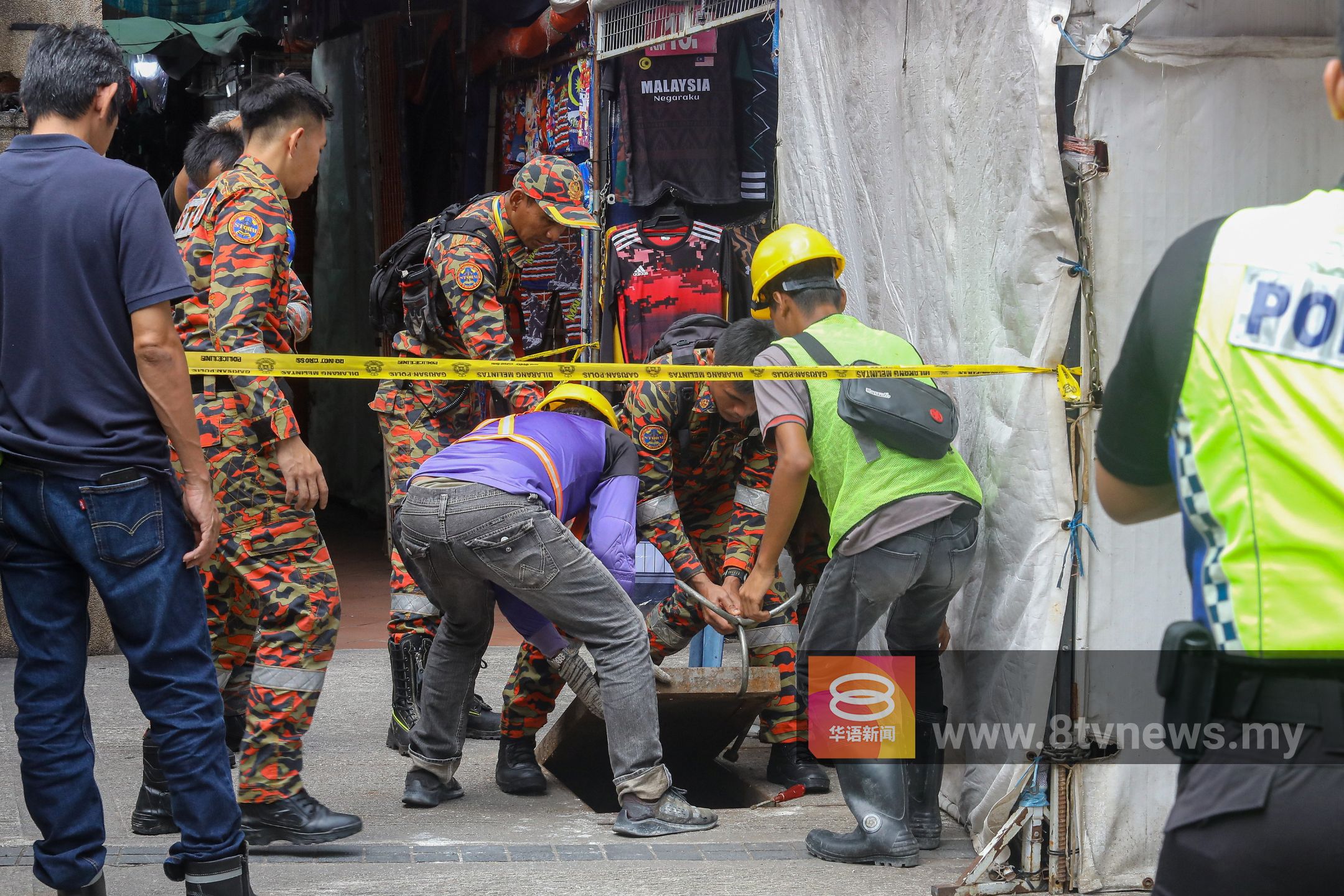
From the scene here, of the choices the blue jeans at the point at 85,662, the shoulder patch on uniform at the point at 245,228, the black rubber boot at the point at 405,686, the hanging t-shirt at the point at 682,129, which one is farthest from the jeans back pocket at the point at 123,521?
the hanging t-shirt at the point at 682,129

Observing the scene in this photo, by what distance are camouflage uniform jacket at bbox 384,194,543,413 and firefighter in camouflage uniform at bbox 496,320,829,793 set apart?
0.49 metres

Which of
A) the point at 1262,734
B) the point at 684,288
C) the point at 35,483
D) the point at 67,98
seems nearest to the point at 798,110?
the point at 684,288

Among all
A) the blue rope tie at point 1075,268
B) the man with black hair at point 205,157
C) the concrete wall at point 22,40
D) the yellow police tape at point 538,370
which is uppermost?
the concrete wall at point 22,40

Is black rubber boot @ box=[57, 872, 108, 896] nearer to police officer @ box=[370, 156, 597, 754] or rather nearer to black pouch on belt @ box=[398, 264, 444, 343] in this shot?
police officer @ box=[370, 156, 597, 754]

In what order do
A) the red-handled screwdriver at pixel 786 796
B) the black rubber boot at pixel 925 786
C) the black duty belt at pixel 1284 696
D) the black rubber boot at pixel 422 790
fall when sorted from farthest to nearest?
the red-handled screwdriver at pixel 786 796
the black rubber boot at pixel 422 790
the black rubber boot at pixel 925 786
the black duty belt at pixel 1284 696

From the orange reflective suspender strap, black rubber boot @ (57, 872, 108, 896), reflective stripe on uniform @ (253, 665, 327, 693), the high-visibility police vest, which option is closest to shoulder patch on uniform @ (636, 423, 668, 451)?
the orange reflective suspender strap

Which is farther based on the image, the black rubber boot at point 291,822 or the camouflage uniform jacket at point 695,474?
the camouflage uniform jacket at point 695,474

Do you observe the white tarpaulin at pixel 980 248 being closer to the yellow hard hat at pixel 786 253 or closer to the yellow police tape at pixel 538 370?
the yellow police tape at pixel 538 370

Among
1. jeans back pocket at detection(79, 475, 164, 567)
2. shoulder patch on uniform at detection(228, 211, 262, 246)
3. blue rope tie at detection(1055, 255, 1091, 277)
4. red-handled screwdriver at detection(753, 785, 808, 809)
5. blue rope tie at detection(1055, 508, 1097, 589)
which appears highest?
shoulder patch on uniform at detection(228, 211, 262, 246)

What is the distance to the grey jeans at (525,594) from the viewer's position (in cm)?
384

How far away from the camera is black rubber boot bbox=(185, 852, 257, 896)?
9.70 feet

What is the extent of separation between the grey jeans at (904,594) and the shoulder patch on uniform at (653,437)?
2.70ft

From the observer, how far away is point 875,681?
413 cm

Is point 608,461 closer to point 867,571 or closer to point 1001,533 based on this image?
point 867,571
